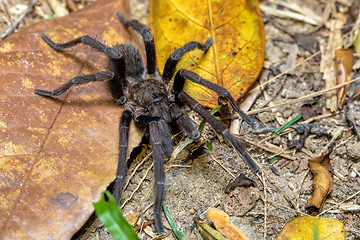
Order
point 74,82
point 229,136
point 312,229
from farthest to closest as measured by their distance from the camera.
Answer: point 74,82 < point 229,136 < point 312,229

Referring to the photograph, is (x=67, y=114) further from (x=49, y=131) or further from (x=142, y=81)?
(x=142, y=81)

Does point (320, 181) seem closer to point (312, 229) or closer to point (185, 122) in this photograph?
point (312, 229)

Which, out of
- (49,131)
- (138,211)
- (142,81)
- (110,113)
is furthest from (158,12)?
(138,211)

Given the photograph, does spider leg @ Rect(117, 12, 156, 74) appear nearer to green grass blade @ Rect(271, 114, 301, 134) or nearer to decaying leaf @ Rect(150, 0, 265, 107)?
decaying leaf @ Rect(150, 0, 265, 107)

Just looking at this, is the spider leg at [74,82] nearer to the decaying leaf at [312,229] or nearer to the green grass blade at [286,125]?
the green grass blade at [286,125]

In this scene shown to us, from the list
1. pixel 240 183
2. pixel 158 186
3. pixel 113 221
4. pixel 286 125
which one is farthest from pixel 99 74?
pixel 286 125

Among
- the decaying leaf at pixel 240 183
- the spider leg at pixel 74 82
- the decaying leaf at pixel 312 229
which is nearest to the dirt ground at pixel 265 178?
the decaying leaf at pixel 240 183
